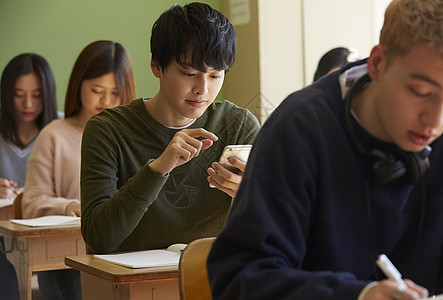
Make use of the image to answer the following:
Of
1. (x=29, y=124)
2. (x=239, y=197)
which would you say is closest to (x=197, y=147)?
(x=239, y=197)

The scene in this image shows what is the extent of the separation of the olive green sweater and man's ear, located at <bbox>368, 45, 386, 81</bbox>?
995 millimetres

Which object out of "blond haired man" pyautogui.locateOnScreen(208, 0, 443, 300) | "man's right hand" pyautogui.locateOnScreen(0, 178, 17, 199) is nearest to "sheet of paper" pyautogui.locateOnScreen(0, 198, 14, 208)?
"man's right hand" pyautogui.locateOnScreen(0, 178, 17, 199)

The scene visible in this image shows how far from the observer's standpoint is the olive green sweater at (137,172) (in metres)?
1.95

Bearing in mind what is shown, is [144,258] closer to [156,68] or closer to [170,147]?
[170,147]

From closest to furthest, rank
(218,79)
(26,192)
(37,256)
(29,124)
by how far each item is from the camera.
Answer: (218,79), (37,256), (26,192), (29,124)

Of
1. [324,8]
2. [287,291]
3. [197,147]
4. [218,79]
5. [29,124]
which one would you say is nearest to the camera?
[287,291]

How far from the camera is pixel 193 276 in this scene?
1376 millimetres

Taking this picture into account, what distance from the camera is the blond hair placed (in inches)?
36.3

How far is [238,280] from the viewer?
948 mm

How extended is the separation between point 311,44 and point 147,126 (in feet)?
11.0

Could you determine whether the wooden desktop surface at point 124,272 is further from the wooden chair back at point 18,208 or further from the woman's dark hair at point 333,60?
the woman's dark hair at point 333,60

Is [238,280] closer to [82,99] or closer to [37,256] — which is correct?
[37,256]

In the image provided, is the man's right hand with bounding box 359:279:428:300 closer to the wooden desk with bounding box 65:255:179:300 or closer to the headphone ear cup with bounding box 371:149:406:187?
the headphone ear cup with bounding box 371:149:406:187

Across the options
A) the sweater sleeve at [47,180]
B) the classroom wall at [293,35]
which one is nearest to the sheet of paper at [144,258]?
the sweater sleeve at [47,180]
